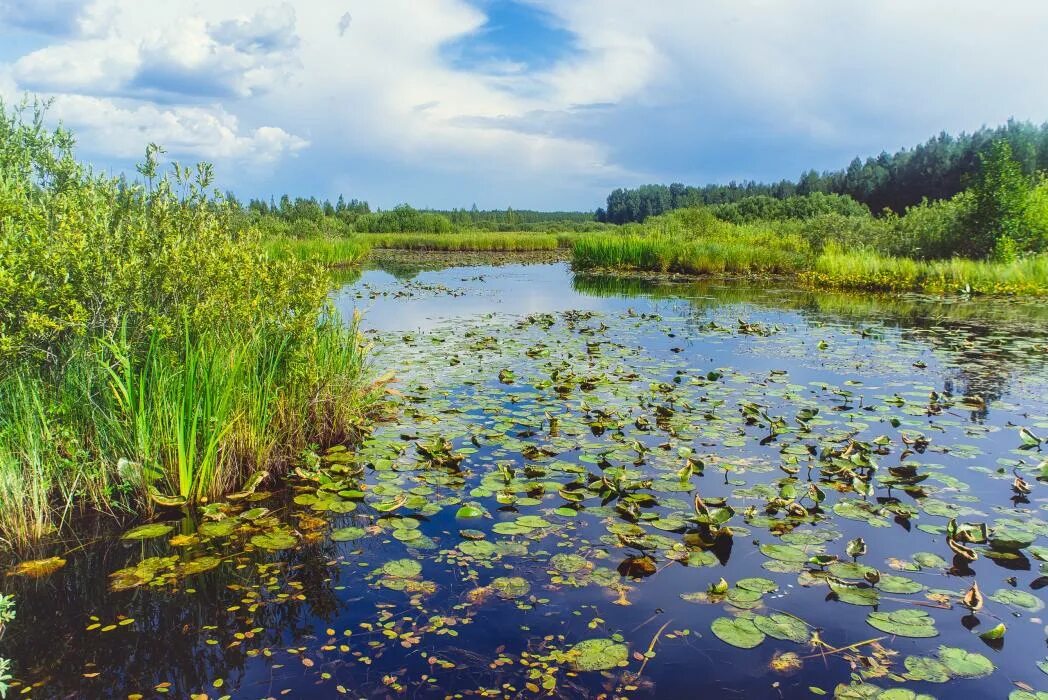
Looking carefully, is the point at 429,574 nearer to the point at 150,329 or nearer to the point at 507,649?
the point at 507,649

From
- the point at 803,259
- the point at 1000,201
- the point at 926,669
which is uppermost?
the point at 1000,201

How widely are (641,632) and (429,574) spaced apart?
4.94ft

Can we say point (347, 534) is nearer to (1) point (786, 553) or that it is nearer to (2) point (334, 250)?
(1) point (786, 553)

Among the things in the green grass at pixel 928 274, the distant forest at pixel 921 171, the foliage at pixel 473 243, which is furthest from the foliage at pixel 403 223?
the green grass at pixel 928 274

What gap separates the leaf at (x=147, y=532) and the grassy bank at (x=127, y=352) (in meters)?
0.24

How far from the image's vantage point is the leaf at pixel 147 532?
5020mm

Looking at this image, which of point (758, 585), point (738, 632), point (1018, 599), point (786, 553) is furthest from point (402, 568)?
point (1018, 599)

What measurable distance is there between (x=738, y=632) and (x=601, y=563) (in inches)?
43.5

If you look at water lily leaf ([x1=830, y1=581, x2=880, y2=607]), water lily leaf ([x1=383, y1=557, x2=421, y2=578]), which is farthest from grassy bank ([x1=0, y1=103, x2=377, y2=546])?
water lily leaf ([x1=830, y1=581, x2=880, y2=607])

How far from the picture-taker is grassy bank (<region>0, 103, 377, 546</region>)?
16.7 ft

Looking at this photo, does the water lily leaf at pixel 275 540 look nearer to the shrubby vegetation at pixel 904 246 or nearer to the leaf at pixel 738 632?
the leaf at pixel 738 632

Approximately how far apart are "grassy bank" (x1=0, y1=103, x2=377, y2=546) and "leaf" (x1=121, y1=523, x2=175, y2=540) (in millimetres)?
243

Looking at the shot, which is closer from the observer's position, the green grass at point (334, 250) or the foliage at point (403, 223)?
the green grass at point (334, 250)

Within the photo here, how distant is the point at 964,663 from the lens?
363 cm
